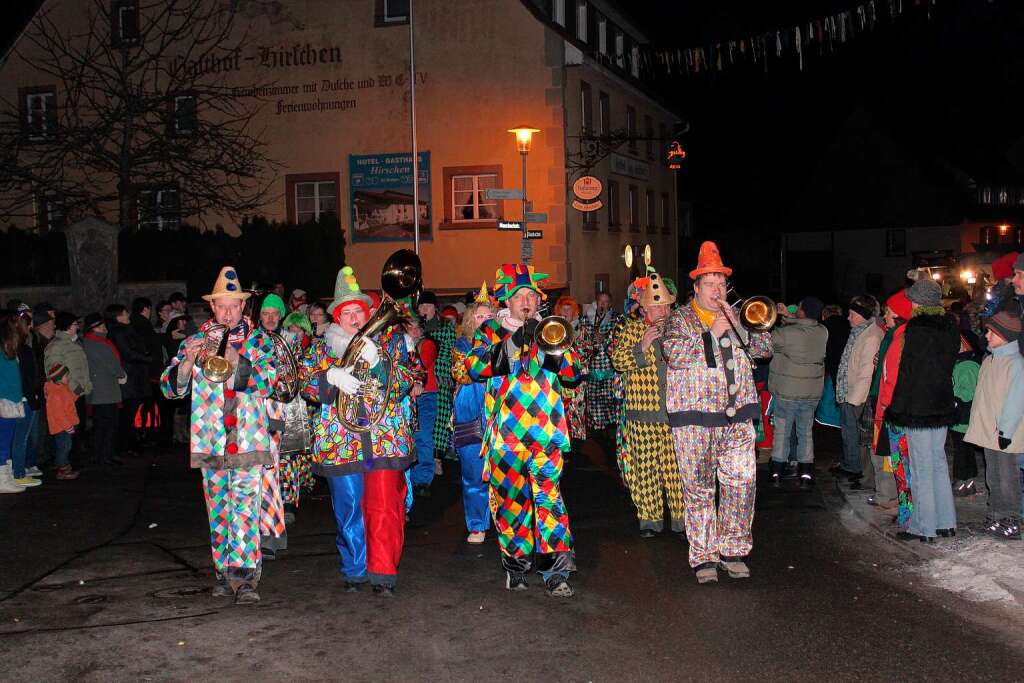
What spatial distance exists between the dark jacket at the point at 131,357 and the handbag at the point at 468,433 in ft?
21.2

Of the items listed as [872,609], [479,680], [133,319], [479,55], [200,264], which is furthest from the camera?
[479,55]

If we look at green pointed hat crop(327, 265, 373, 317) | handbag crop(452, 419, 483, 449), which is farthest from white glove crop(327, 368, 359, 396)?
handbag crop(452, 419, 483, 449)

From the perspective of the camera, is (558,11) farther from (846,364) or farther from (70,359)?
(846,364)

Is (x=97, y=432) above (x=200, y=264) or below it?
below

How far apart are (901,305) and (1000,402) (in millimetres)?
1055

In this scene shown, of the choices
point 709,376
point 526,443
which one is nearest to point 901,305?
point 709,376

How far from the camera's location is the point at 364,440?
689cm

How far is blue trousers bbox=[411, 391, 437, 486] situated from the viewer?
10.8 metres

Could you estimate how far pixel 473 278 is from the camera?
2756cm

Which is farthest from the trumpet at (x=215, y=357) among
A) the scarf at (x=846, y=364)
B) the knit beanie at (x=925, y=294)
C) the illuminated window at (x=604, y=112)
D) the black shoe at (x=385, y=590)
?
the illuminated window at (x=604, y=112)

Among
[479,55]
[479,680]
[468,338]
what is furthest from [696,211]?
[479,680]

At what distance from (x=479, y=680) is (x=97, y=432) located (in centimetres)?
889

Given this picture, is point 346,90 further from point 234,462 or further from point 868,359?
point 234,462

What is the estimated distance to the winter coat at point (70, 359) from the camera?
40.0ft
